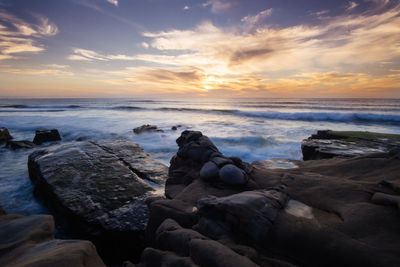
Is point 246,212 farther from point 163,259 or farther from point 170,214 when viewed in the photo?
point 170,214

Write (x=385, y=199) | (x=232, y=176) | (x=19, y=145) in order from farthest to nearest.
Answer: (x=19, y=145)
(x=232, y=176)
(x=385, y=199)

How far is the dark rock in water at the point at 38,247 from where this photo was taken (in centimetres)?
173

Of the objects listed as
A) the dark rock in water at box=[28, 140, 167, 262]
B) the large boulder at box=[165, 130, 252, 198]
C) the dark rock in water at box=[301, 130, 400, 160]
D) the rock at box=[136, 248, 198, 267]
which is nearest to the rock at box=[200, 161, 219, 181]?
the large boulder at box=[165, 130, 252, 198]

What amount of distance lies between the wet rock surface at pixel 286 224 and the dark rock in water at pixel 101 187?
0.86m

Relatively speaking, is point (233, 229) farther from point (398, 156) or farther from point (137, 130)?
point (137, 130)

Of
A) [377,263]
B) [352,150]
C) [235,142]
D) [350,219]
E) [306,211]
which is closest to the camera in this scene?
[377,263]

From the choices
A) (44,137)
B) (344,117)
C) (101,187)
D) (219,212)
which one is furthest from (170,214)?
(344,117)

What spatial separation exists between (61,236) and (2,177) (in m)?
4.71

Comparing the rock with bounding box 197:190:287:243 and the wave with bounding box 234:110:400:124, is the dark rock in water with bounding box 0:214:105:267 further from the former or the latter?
the wave with bounding box 234:110:400:124

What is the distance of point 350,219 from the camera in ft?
7.13

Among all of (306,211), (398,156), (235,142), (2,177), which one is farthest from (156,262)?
(235,142)

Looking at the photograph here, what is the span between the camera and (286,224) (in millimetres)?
2221

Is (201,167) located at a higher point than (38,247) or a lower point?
higher

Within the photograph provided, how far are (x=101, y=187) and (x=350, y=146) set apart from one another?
7.64 m
